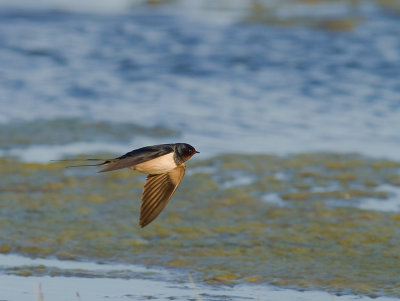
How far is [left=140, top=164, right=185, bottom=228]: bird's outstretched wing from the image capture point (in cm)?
430

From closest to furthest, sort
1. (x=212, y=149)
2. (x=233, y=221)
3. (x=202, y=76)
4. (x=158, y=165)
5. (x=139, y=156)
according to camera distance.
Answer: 1. (x=139, y=156)
2. (x=158, y=165)
3. (x=233, y=221)
4. (x=212, y=149)
5. (x=202, y=76)

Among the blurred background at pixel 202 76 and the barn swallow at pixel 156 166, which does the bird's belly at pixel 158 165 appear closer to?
the barn swallow at pixel 156 166

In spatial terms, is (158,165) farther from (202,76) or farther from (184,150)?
(202,76)

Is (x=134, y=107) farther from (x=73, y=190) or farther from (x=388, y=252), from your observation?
(x=388, y=252)

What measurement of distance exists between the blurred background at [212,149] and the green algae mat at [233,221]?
2cm

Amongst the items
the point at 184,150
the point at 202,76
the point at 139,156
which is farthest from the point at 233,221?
the point at 202,76

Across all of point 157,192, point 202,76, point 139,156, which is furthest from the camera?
point 202,76

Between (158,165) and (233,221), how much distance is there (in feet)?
5.35

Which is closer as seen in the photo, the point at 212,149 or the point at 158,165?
the point at 158,165

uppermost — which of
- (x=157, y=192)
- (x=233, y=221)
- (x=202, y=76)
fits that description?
(x=157, y=192)

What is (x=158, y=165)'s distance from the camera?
4.12 meters

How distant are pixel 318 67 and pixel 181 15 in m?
4.24

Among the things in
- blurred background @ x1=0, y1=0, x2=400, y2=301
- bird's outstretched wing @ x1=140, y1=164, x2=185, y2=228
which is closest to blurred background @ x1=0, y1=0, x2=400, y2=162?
blurred background @ x1=0, y1=0, x2=400, y2=301

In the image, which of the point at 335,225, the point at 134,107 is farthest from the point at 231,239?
the point at 134,107
